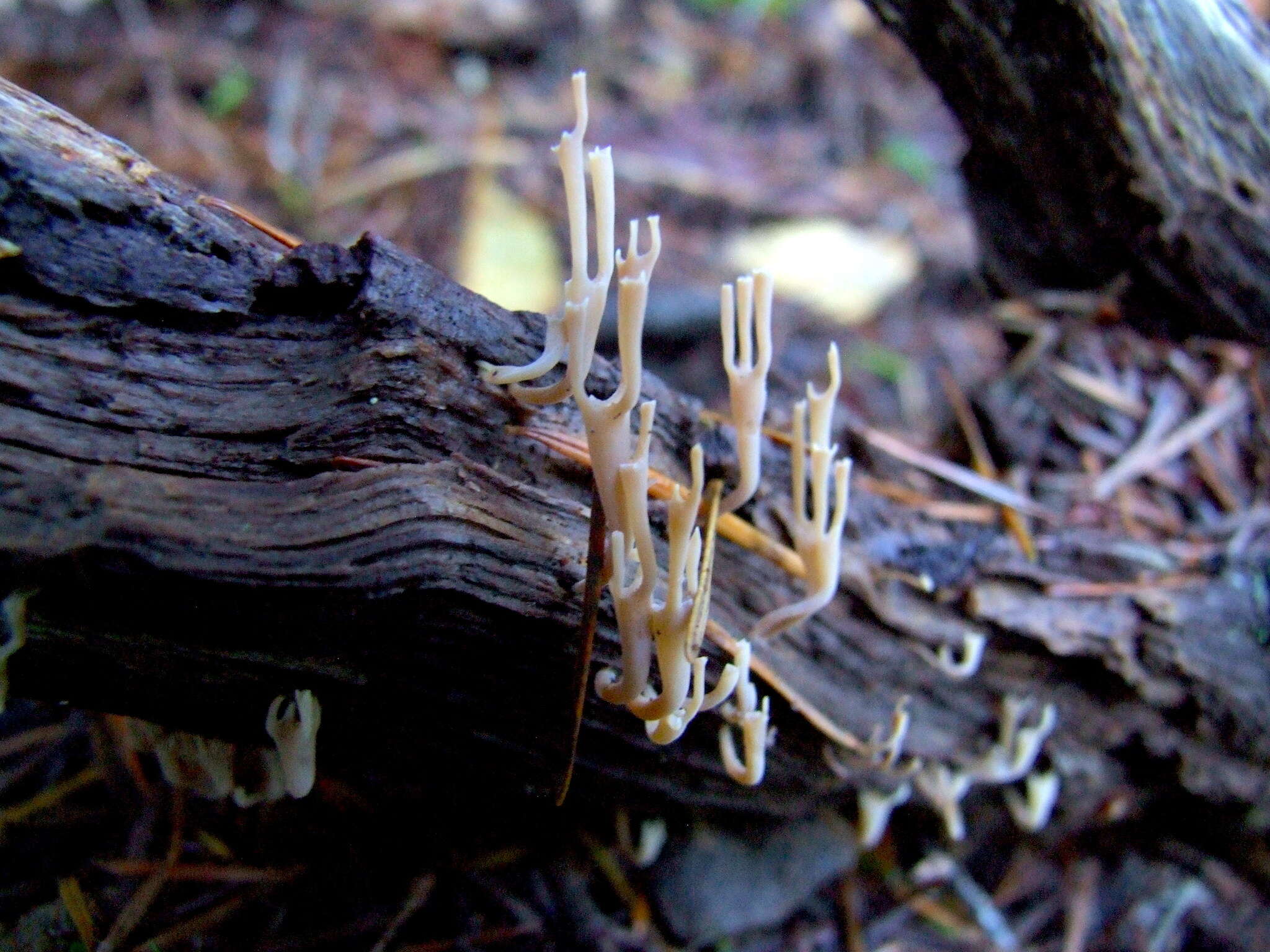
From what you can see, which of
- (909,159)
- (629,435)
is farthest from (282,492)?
(909,159)

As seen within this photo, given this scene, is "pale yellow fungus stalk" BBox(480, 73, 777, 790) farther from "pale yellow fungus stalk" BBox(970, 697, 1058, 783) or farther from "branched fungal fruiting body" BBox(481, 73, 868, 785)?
"pale yellow fungus stalk" BBox(970, 697, 1058, 783)

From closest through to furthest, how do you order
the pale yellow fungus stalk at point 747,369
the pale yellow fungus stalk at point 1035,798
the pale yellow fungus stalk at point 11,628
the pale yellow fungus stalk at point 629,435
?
1. the pale yellow fungus stalk at point 11,628
2. the pale yellow fungus stalk at point 629,435
3. the pale yellow fungus stalk at point 747,369
4. the pale yellow fungus stalk at point 1035,798

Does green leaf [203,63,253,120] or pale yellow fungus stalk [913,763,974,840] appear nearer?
pale yellow fungus stalk [913,763,974,840]

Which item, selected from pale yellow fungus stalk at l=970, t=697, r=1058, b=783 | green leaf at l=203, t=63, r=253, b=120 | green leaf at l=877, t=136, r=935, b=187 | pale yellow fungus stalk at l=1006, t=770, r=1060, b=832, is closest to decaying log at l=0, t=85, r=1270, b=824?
pale yellow fungus stalk at l=970, t=697, r=1058, b=783

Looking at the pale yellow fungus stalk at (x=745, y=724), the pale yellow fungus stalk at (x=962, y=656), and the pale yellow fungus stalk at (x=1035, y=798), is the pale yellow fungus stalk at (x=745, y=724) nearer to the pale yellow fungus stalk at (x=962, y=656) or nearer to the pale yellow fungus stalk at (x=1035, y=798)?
the pale yellow fungus stalk at (x=962, y=656)

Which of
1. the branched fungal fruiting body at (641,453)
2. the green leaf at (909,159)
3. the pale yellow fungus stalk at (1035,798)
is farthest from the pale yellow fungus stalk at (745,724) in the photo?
the green leaf at (909,159)

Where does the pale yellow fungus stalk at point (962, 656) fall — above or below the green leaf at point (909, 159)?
below
